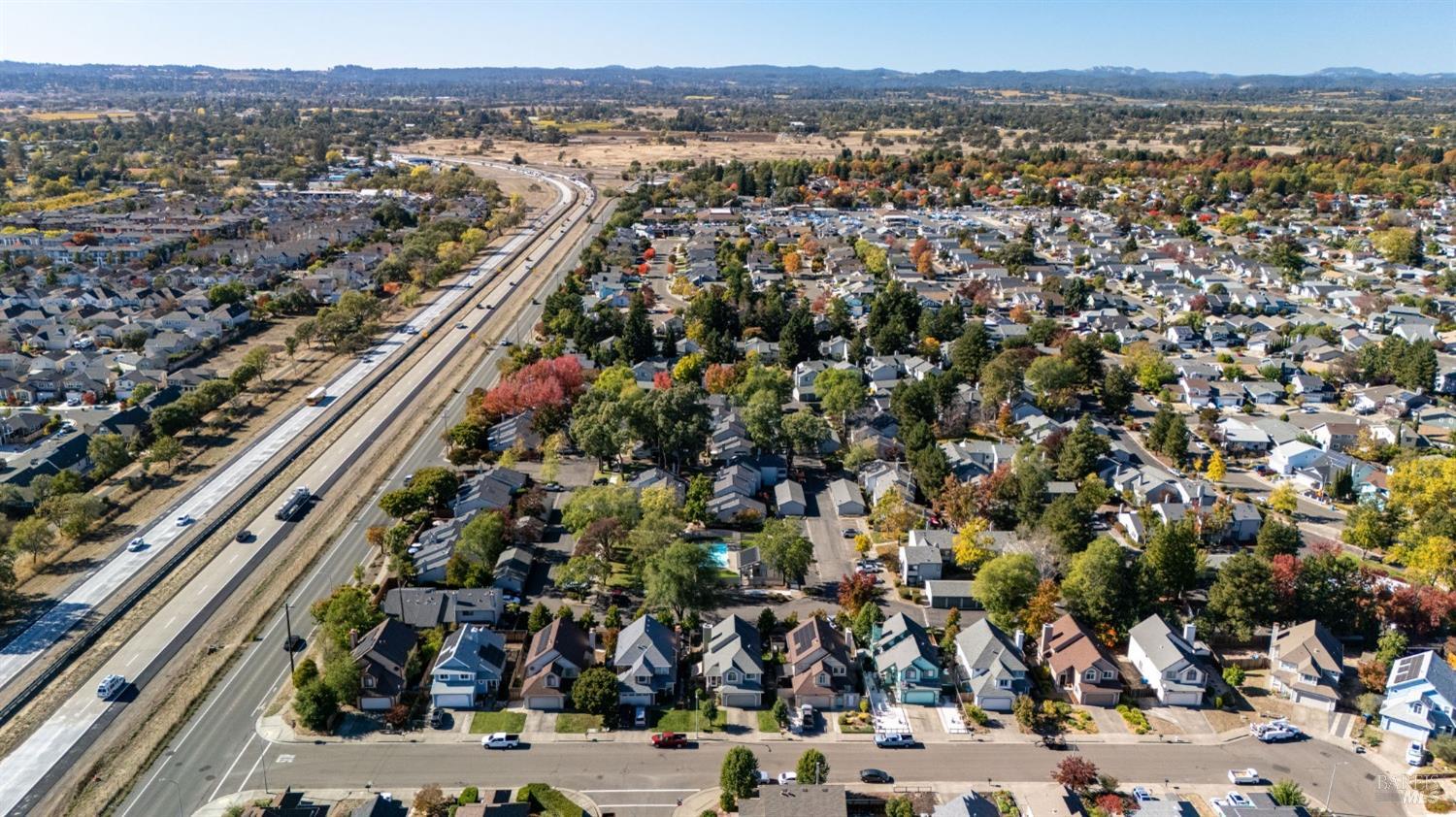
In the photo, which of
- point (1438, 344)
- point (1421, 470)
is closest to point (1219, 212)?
point (1438, 344)

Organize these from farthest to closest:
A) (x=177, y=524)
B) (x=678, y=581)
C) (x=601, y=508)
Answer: (x=177, y=524)
(x=601, y=508)
(x=678, y=581)

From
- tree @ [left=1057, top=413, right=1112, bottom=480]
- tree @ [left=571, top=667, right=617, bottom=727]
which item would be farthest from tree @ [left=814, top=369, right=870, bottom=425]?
tree @ [left=571, top=667, right=617, bottom=727]

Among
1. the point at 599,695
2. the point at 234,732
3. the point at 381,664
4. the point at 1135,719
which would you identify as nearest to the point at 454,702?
the point at 381,664

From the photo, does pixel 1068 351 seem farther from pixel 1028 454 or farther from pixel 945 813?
pixel 945 813

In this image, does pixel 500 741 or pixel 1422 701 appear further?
pixel 1422 701

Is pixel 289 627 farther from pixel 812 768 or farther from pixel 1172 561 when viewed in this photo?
pixel 1172 561

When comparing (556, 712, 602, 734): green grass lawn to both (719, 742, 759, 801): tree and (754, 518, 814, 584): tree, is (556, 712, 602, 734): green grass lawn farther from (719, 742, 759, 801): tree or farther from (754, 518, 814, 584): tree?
(754, 518, 814, 584): tree

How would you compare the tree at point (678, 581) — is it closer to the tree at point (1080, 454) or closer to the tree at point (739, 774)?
the tree at point (739, 774)
